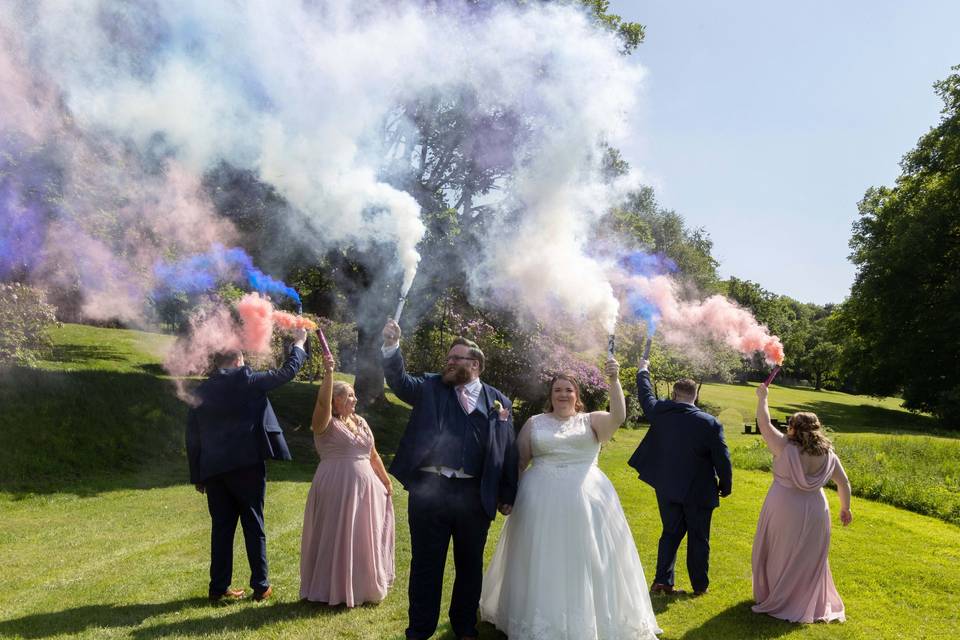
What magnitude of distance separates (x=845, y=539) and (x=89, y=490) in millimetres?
13652

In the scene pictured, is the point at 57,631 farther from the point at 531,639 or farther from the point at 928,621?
the point at 928,621

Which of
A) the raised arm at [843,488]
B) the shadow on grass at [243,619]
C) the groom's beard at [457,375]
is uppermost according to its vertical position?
the groom's beard at [457,375]

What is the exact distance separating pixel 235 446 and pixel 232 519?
787 millimetres

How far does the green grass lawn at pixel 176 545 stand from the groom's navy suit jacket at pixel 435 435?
4.52 ft

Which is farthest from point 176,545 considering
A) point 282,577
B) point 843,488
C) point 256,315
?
point 843,488

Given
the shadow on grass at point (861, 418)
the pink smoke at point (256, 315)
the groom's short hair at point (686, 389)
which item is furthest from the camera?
the shadow on grass at point (861, 418)

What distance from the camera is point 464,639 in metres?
5.20

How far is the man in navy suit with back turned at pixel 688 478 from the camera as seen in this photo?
677 cm

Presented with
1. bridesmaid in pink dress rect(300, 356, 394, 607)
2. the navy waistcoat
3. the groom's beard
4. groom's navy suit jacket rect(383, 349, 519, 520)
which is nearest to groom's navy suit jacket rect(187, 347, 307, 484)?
bridesmaid in pink dress rect(300, 356, 394, 607)

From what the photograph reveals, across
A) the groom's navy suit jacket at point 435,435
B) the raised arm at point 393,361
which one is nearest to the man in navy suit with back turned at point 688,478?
the groom's navy suit jacket at point 435,435

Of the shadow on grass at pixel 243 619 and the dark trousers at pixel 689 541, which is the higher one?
the dark trousers at pixel 689 541

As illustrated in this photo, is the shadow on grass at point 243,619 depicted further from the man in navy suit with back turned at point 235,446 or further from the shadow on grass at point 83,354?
the shadow on grass at point 83,354

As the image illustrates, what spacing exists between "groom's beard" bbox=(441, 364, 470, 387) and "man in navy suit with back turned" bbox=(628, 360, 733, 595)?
2328 mm

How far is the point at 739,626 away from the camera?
237 inches
